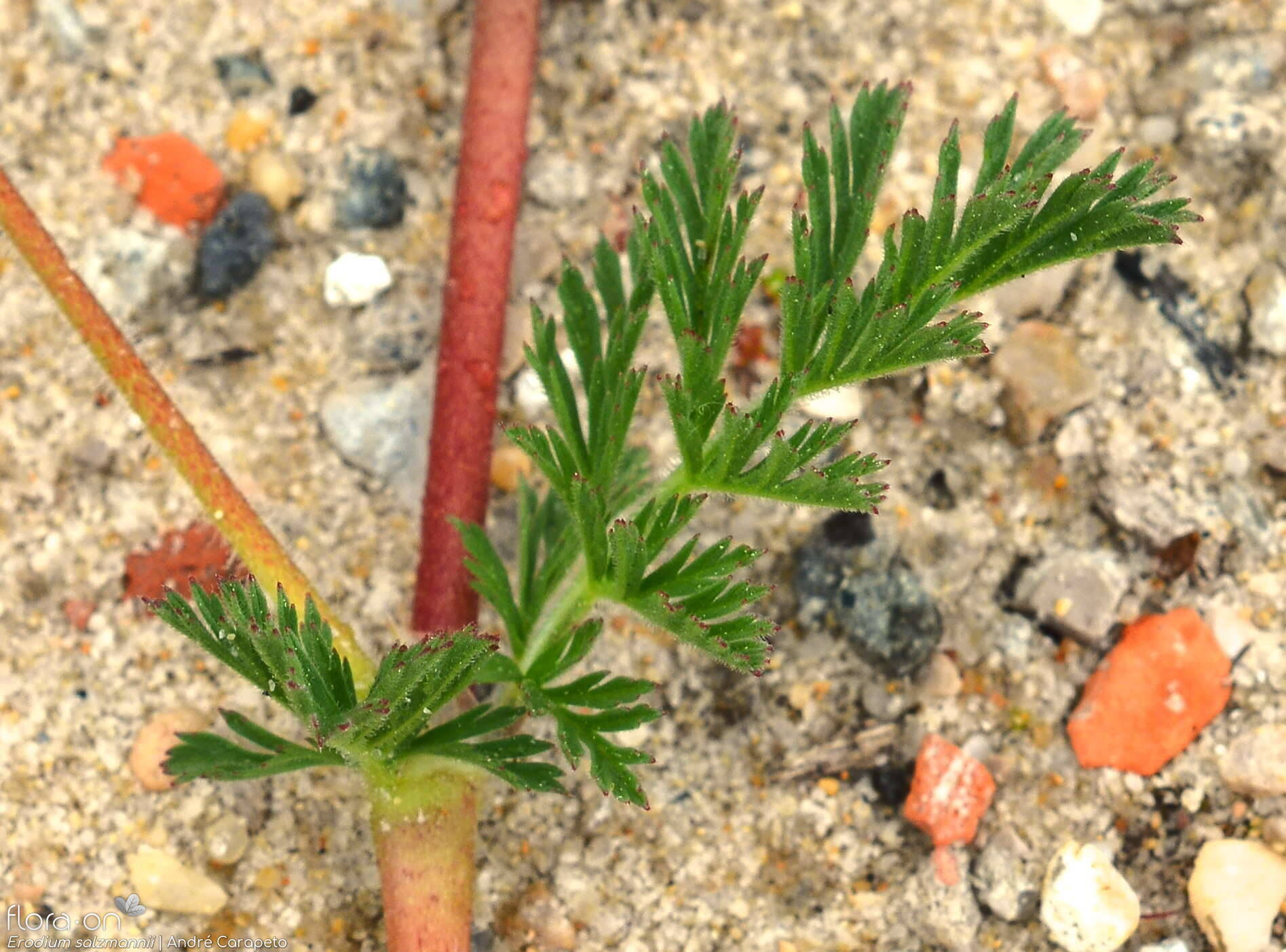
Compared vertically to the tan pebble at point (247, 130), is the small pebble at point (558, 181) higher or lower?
lower

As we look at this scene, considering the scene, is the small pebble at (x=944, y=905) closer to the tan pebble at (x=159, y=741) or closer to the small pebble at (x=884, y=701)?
the small pebble at (x=884, y=701)

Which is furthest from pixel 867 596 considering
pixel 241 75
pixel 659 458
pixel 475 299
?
pixel 241 75

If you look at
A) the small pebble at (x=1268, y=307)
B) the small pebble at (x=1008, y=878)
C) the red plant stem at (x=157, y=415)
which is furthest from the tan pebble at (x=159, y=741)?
the small pebble at (x=1268, y=307)

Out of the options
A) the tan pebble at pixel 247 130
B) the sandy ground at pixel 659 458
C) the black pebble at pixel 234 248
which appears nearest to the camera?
the sandy ground at pixel 659 458

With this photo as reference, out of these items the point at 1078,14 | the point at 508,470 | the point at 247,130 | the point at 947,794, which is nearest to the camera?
the point at 947,794

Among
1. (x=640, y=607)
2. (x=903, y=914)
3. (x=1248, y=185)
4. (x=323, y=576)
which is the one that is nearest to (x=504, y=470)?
(x=323, y=576)

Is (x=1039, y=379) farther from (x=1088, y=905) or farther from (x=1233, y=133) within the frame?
(x=1088, y=905)

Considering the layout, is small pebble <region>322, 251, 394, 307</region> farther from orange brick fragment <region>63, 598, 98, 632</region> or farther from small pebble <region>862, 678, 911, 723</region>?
small pebble <region>862, 678, 911, 723</region>
